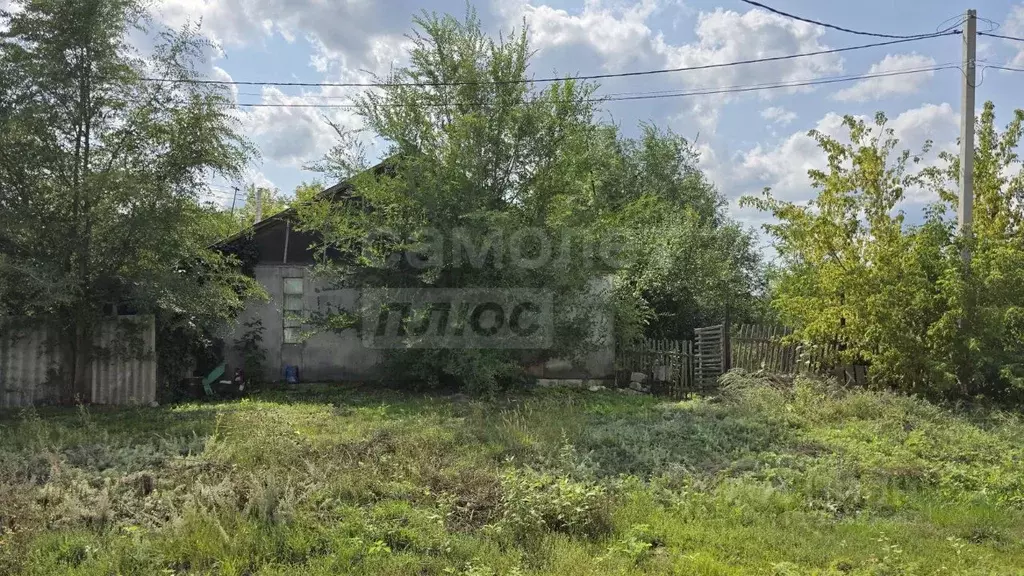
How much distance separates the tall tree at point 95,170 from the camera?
8914 mm

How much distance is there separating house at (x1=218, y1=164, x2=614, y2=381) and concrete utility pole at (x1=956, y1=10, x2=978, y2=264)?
6.61 meters

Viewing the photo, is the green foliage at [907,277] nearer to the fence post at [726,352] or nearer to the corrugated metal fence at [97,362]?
the fence post at [726,352]

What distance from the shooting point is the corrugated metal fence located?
9758mm

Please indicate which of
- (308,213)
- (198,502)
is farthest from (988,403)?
(308,213)

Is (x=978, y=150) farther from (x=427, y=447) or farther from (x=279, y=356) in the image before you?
(x=279, y=356)

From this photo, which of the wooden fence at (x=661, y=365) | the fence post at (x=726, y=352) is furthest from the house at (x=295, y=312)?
the fence post at (x=726, y=352)

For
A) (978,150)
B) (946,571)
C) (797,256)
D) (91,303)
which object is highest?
(978,150)

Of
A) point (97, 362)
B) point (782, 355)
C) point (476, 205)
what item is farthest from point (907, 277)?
point (97, 362)

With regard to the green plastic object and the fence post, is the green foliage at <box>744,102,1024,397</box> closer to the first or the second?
the fence post

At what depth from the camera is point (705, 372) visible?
1260 centimetres

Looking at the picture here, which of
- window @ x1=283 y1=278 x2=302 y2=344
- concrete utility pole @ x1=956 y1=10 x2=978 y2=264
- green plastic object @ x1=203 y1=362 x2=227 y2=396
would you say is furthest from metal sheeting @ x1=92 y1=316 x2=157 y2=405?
concrete utility pole @ x1=956 y1=10 x2=978 y2=264

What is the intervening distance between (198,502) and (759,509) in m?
4.26

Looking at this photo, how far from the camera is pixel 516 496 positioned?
15.7 feet

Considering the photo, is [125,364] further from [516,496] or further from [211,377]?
[516,496]
